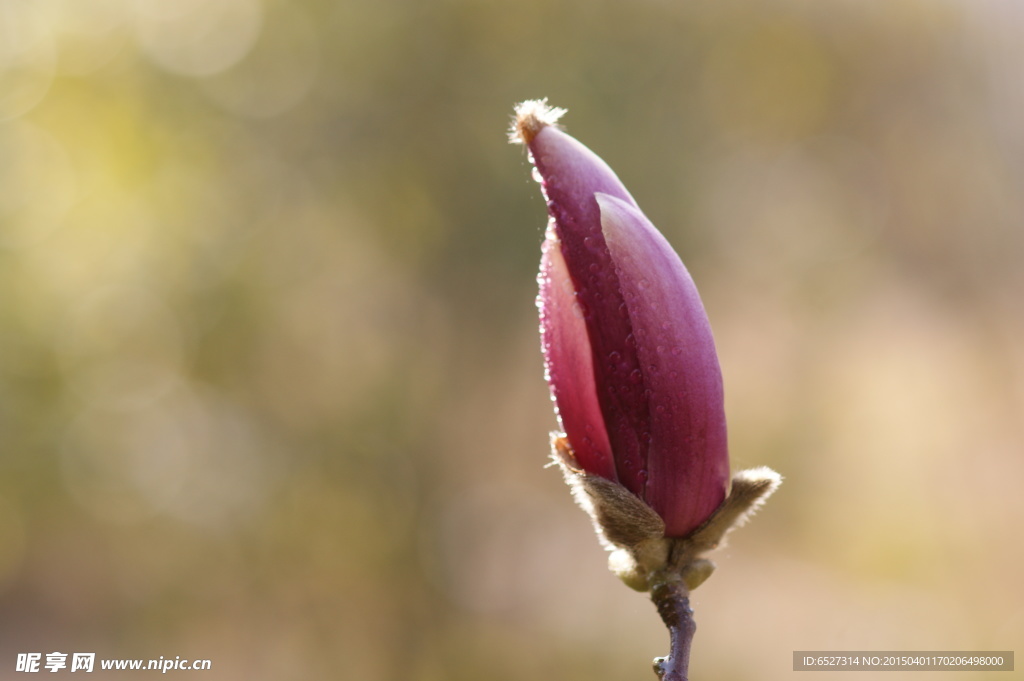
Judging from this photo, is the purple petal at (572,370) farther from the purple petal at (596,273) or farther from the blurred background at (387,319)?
the blurred background at (387,319)

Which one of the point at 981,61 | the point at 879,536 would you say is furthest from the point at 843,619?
the point at 981,61

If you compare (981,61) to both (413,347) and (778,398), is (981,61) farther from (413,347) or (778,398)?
(413,347)

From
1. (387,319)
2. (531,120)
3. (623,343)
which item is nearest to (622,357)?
(623,343)

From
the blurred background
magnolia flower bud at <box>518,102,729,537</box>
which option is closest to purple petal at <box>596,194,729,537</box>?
magnolia flower bud at <box>518,102,729,537</box>

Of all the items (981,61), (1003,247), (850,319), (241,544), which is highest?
(981,61)

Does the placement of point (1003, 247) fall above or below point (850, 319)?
above

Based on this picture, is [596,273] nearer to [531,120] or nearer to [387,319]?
[531,120]
